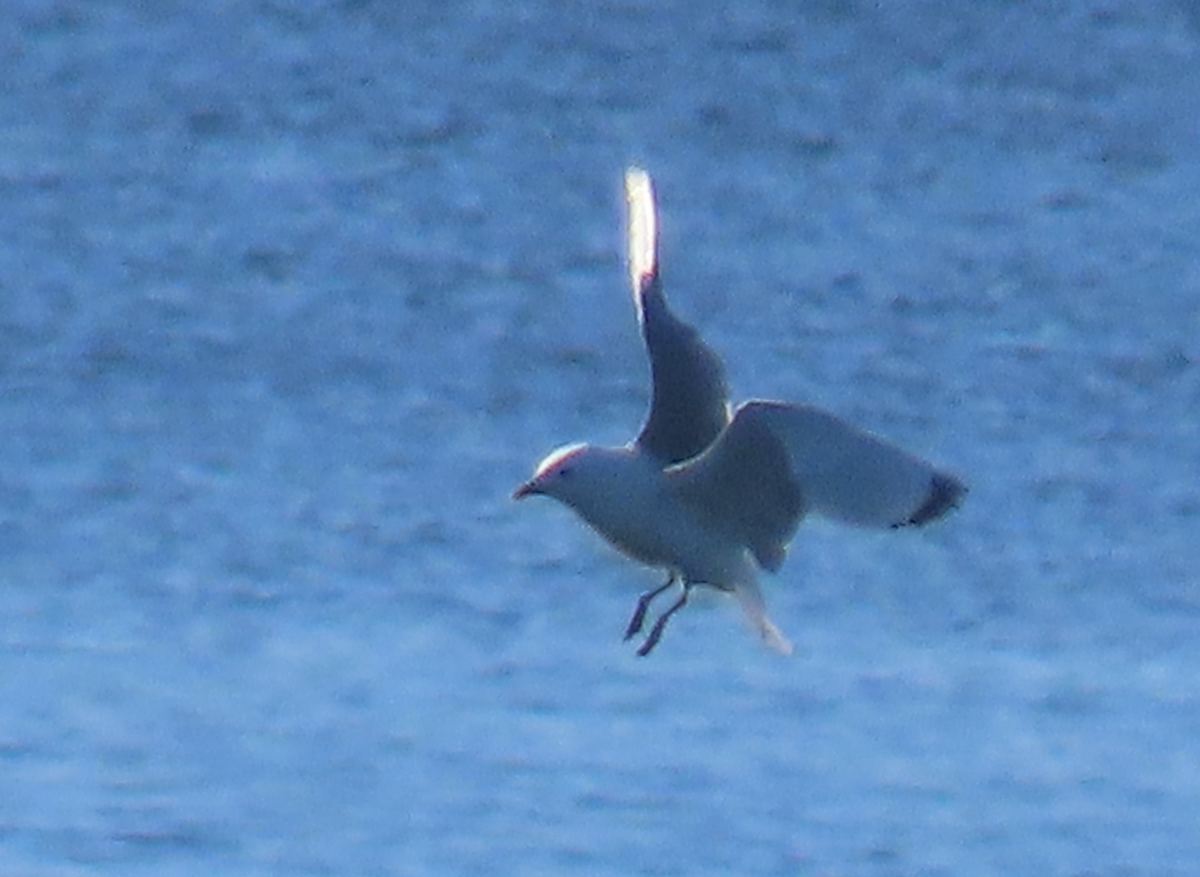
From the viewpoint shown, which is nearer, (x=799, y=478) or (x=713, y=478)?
(x=799, y=478)

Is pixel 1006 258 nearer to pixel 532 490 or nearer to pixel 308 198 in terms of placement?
pixel 308 198

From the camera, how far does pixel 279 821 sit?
11820 millimetres

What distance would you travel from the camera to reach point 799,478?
17.5 ft

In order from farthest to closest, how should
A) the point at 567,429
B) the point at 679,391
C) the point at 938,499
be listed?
the point at 567,429, the point at 679,391, the point at 938,499

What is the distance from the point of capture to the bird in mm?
5270

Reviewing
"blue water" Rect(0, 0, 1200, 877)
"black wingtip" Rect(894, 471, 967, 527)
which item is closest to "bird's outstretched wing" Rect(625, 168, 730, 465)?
"black wingtip" Rect(894, 471, 967, 527)

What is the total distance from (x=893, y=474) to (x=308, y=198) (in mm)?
8821

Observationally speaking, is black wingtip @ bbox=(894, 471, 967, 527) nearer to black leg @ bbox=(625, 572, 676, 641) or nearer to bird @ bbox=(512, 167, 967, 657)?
bird @ bbox=(512, 167, 967, 657)

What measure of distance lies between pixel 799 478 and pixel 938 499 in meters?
0.23

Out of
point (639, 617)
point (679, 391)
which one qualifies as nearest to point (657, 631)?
point (639, 617)

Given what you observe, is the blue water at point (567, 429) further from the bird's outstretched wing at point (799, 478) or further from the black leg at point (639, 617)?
the bird's outstretched wing at point (799, 478)

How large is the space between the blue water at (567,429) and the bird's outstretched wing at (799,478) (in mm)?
5775

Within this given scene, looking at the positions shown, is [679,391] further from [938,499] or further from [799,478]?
[938,499]

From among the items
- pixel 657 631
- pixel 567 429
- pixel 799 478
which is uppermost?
pixel 799 478
